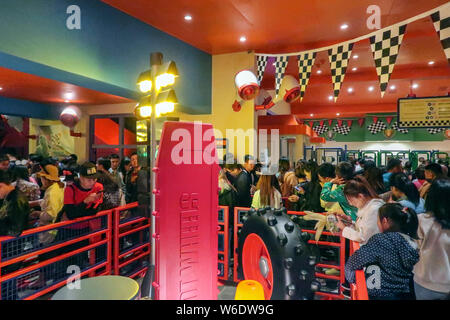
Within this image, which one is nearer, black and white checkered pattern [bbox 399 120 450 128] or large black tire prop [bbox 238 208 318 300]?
large black tire prop [bbox 238 208 318 300]

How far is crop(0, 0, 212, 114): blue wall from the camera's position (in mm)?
3299

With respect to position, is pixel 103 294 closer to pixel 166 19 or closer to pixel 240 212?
pixel 240 212

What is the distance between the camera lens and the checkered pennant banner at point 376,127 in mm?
15344

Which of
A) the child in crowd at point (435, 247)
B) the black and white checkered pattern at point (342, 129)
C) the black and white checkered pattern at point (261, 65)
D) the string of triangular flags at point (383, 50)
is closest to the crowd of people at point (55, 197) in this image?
the child in crowd at point (435, 247)

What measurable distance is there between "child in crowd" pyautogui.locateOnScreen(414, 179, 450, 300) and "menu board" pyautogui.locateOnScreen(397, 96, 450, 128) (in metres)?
4.47

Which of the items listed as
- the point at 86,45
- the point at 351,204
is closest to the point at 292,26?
the point at 86,45

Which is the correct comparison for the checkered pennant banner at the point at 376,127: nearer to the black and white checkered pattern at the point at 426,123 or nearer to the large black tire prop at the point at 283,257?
the black and white checkered pattern at the point at 426,123

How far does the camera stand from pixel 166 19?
16.3 ft

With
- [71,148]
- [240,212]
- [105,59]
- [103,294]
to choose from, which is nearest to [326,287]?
[240,212]

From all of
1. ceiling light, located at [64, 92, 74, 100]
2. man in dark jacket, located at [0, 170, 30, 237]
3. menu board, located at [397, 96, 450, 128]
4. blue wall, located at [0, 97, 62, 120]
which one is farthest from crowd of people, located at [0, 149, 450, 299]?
blue wall, located at [0, 97, 62, 120]

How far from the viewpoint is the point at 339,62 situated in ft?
15.3

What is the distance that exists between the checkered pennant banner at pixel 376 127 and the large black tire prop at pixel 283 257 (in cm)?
1506

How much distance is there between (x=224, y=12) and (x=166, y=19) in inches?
39.6

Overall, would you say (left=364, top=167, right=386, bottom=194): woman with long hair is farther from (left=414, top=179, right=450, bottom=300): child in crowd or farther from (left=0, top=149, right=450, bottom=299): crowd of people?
(left=414, top=179, right=450, bottom=300): child in crowd
